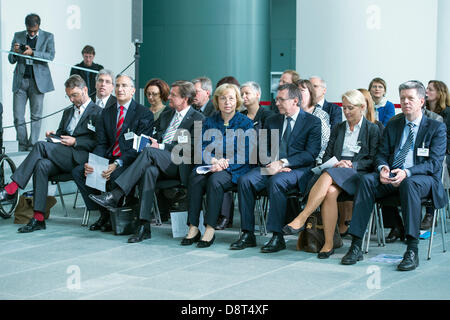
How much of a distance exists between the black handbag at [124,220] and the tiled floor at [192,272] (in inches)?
5.5

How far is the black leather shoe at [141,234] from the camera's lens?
545 centimetres

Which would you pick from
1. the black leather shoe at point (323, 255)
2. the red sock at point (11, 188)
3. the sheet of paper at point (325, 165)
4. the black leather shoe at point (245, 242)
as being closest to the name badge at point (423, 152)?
the sheet of paper at point (325, 165)

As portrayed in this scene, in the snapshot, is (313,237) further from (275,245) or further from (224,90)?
(224,90)

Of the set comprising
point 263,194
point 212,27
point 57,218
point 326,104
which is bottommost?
point 57,218

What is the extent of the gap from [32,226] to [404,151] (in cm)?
325

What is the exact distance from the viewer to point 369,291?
12.6 ft

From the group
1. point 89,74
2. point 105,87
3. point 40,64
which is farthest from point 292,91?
point 89,74

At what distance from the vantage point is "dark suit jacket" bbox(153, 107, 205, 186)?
567 centimetres

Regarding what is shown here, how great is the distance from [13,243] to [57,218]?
1227mm

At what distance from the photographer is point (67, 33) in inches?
416

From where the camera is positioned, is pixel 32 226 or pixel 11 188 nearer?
pixel 32 226

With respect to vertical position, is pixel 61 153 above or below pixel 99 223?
above

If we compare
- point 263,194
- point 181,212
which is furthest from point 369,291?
point 181,212

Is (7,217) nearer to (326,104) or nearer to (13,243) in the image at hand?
(13,243)
